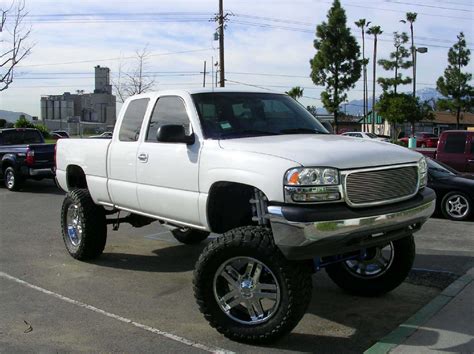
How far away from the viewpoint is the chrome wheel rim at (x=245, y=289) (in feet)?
14.2

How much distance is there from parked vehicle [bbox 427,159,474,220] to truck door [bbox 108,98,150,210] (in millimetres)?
6574

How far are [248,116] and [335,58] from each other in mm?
34075

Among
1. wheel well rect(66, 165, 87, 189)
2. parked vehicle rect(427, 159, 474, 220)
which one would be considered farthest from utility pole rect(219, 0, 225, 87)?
wheel well rect(66, 165, 87, 189)

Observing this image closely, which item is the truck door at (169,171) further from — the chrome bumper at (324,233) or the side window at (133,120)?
the chrome bumper at (324,233)

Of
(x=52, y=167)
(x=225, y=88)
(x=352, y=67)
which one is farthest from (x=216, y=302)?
(x=352, y=67)

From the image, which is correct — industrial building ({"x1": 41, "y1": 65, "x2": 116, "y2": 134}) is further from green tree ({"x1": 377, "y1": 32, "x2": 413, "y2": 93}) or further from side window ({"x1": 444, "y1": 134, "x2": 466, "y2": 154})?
side window ({"x1": 444, "y1": 134, "x2": 466, "y2": 154})

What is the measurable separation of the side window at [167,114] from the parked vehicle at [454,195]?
6.60m

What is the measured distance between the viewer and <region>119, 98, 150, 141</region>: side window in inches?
239

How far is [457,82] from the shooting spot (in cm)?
4850

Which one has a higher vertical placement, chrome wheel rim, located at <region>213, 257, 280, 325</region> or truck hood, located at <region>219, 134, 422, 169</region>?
truck hood, located at <region>219, 134, 422, 169</region>

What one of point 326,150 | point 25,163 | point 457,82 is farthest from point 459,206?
point 457,82

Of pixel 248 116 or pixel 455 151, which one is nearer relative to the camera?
pixel 248 116

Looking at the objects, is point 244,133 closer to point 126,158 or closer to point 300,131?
point 300,131

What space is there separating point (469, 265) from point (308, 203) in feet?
12.3
